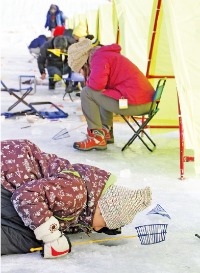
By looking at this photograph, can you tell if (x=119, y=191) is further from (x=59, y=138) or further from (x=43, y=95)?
(x=43, y=95)

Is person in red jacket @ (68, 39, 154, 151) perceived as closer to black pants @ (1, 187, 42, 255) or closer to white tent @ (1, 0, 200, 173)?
white tent @ (1, 0, 200, 173)

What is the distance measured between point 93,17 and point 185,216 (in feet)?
34.3

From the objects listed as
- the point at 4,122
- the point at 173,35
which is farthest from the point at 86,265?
the point at 4,122

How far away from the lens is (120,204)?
113 inches

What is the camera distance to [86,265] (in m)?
2.71

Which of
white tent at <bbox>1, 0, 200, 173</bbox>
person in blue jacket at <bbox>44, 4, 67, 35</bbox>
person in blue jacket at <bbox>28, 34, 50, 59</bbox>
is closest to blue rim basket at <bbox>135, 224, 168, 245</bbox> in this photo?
white tent at <bbox>1, 0, 200, 173</bbox>

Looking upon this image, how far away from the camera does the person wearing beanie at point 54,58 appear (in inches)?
377

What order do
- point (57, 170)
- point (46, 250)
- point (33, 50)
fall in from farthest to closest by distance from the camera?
1. point (33, 50)
2. point (57, 170)
3. point (46, 250)

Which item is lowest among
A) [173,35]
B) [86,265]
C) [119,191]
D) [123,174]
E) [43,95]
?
[43,95]

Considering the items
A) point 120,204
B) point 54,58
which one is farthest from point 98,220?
point 54,58

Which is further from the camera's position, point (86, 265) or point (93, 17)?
point (93, 17)

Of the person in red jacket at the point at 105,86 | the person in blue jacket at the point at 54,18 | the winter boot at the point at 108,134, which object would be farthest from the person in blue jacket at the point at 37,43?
the person in red jacket at the point at 105,86

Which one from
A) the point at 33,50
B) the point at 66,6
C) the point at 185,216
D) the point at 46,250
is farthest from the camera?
the point at 66,6

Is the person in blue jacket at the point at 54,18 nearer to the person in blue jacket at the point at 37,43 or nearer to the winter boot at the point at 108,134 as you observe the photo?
the person in blue jacket at the point at 37,43
